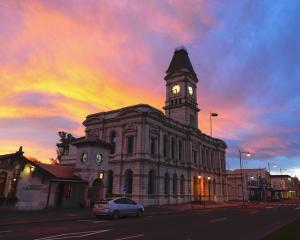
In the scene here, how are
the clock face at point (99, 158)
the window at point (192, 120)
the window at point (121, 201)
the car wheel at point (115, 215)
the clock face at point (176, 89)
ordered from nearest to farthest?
1. the car wheel at point (115, 215)
2. the window at point (121, 201)
3. the clock face at point (99, 158)
4. the window at point (192, 120)
5. the clock face at point (176, 89)

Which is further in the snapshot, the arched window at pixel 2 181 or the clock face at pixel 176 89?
the clock face at pixel 176 89

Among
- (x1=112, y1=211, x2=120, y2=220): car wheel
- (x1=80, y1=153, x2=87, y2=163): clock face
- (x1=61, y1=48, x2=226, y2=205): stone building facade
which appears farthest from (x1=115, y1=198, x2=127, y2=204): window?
(x1=61, y1=48, x2=226, y2=205): stone building facade

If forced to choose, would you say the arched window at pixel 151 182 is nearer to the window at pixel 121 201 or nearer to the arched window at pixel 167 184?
the arched window at pixel 167 184

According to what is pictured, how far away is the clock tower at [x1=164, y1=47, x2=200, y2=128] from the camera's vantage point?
Result: 63.9m

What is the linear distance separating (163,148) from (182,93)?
55.1 ft

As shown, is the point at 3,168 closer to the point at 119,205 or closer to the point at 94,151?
the point at 94,151

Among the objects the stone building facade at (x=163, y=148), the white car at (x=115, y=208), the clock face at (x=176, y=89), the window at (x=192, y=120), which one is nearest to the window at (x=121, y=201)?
the white car at (x=115, y=208)

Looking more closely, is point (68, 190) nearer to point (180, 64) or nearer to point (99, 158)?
point (99, 158)

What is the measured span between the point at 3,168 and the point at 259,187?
91.8 m

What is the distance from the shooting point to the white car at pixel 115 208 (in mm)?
23062

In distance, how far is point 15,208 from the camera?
27.5 m

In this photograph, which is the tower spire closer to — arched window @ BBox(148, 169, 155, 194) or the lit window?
the lit window

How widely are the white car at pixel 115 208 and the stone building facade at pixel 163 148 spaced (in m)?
14.5

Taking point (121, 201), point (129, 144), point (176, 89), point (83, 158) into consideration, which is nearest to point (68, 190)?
point (83, 158)
